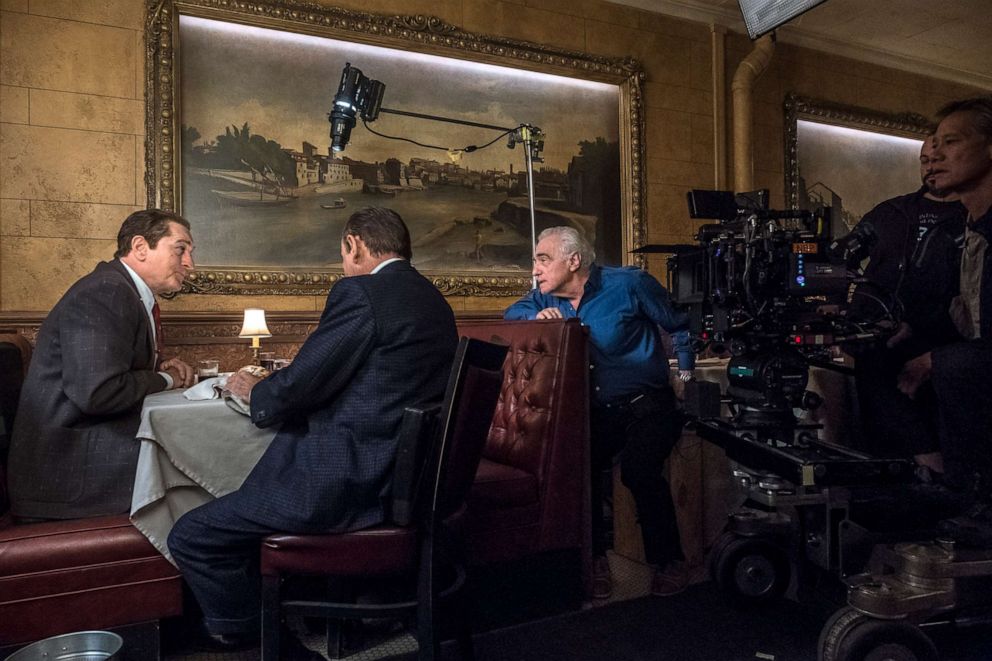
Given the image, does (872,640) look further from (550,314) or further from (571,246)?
(571,246)

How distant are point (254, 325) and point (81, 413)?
Result: 2.03 m

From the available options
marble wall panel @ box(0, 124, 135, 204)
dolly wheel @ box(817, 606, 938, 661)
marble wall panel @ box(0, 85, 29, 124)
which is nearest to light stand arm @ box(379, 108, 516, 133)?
marble wall panel @ box(0, 124, 135, 204)

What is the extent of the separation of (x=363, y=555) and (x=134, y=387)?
94cm

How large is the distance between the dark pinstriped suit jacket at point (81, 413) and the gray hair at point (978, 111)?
2910 mm

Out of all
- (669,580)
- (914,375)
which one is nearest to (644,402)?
(669,580)

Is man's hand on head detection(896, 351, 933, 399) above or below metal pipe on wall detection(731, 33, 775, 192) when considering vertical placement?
below

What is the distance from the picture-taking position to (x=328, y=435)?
1.78 m

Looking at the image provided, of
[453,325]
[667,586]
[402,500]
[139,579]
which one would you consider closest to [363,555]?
[402,500]

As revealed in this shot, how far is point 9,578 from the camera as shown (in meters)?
1.89

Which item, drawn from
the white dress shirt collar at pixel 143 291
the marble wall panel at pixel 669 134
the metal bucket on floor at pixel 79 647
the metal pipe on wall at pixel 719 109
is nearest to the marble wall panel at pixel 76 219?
the white dress shirt collar at pixel 143 291

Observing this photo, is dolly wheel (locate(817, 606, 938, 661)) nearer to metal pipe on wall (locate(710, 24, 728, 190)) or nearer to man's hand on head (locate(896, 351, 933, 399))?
man's hand on head (locate(896, 351, 933, 399))

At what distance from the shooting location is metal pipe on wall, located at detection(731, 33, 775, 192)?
5.90m

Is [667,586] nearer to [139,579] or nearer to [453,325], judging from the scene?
[453,325]

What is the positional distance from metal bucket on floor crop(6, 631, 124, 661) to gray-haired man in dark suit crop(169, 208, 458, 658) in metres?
0.23
